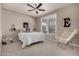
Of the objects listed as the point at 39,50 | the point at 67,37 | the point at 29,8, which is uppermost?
the point at 29,8

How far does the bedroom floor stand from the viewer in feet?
5.97

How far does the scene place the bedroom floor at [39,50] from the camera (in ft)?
5.97

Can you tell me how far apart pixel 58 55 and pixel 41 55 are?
1.20ft

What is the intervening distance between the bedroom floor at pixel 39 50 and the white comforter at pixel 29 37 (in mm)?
90

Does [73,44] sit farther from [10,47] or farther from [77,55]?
[10,47]

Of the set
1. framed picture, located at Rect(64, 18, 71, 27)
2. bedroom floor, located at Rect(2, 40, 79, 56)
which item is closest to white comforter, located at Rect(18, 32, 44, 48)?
bedroom floor, located at Rect(2, 40, 79, 56)

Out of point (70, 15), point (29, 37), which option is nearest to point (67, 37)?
point (70, 15)

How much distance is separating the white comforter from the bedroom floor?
0.29 ft

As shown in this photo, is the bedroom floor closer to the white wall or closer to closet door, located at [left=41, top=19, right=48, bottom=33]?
closet door, located at [left=41, top=19, right=48, bottom=33]

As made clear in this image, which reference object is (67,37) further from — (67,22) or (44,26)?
(44,26)

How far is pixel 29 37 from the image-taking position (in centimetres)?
182

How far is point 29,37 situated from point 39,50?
359 mm

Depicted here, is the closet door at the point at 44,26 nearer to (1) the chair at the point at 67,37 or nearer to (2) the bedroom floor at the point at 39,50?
(2) the bedroom floor at the point at 39,50

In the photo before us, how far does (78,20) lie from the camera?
186cm
